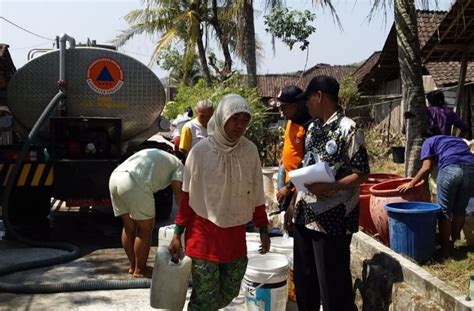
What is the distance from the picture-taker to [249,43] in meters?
12.5

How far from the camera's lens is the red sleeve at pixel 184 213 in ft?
11.6

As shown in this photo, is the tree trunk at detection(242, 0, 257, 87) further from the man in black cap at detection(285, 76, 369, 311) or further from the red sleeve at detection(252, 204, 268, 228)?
the red sleeve at detection(252, 204, 268, 228)

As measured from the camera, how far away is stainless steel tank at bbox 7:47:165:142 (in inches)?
284

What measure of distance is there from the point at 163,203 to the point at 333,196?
4.83m

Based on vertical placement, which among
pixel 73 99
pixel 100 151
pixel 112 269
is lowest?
pixel 112 269

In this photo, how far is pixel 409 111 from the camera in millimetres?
6605

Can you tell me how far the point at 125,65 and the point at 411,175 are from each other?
3875mm

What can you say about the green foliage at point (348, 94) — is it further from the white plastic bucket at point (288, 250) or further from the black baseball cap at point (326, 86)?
the black baseball cap at point (326, 86)

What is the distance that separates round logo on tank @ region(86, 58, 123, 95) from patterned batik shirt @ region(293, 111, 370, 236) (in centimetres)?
436

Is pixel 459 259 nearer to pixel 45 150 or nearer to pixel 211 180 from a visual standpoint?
pixel 211 180

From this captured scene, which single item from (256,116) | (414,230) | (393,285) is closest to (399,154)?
(256,116)

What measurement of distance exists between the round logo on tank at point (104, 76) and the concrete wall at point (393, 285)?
4.01 metres

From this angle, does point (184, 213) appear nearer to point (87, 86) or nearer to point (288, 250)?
point (288, 250)

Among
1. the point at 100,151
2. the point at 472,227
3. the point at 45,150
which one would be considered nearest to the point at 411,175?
the point at 472,227
